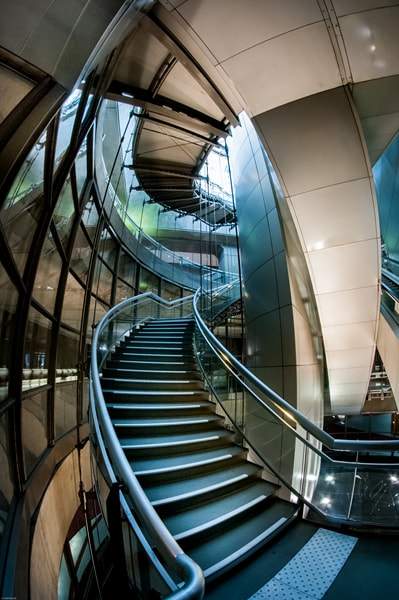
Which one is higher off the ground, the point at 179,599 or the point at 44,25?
the point at 44,25

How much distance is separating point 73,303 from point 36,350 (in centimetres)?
189

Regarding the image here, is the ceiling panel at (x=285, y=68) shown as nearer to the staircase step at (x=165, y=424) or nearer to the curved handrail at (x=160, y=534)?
the curved handrail at (x=160, y=534)

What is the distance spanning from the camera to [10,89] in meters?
1.72

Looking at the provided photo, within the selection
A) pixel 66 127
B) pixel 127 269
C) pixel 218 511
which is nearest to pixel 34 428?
pixel 218 511

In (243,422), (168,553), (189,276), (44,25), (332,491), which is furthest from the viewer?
(189,276)

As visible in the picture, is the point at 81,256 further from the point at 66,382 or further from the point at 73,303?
the point at 66,382

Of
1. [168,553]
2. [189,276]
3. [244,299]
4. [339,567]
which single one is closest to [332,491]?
[339,567]

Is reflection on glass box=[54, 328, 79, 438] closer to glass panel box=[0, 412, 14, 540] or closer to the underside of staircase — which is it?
the underside of staircase

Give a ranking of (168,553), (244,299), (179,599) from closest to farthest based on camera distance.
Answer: (179,599) < (168,553) < (244,299)

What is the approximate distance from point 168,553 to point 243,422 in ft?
9.61

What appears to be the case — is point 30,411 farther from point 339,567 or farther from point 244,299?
point 244,299

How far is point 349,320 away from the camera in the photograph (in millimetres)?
6555

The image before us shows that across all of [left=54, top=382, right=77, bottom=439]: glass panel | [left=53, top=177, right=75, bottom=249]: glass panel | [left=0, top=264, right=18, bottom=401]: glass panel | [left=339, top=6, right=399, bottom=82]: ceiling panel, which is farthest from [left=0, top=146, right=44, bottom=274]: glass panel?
[left=339, top=6, right=399, bottom=82]: ceiling panel

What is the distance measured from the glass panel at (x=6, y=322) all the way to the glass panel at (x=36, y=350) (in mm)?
459
